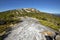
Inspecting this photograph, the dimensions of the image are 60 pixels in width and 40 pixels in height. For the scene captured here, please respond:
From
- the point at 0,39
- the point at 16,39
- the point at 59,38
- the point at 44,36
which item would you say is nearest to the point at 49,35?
the point at 44,36

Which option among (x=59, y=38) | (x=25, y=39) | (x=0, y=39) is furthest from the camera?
(x=0, y=39)

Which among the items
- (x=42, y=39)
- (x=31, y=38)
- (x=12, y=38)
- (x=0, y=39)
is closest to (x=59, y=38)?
(x=42, y=39)

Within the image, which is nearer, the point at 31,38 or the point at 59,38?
the point at 59,38

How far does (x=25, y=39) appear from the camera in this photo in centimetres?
4856

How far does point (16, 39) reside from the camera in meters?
48.6

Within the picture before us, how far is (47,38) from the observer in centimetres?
4931

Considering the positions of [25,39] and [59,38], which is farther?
[25,39]

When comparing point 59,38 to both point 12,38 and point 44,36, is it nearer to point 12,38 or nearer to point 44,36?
point 44,36

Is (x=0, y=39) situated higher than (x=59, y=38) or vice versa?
(x=59, y=38)

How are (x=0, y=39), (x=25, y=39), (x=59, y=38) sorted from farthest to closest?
(x=0, y=39) < (x=25, y=39) < (x=59, y=38)

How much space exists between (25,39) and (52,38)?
512 inches

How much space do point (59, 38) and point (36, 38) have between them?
35.1ft

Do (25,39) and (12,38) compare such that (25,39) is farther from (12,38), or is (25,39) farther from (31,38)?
(12,38)

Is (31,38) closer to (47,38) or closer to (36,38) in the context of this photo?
(36,38)
